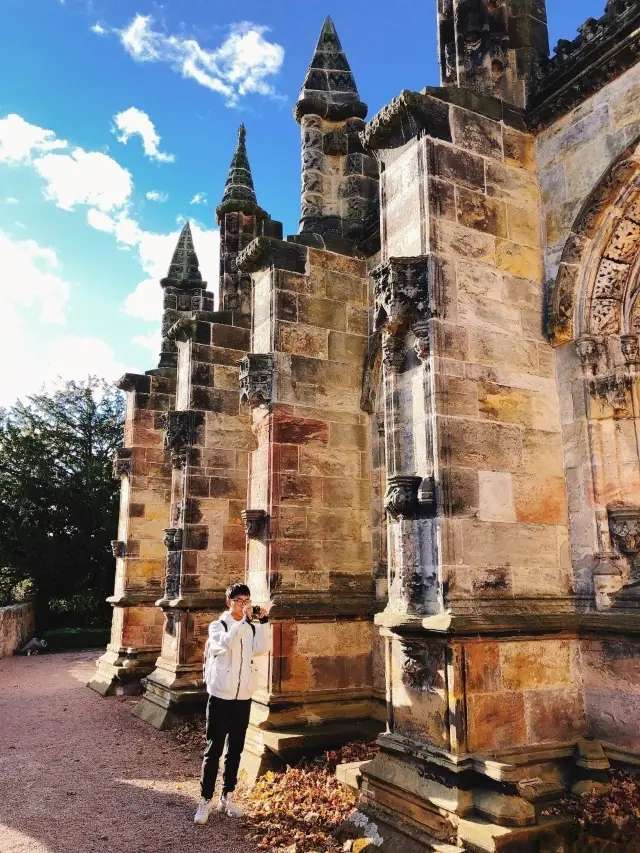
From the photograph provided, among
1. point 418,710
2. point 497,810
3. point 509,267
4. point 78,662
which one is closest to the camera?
point 497,810

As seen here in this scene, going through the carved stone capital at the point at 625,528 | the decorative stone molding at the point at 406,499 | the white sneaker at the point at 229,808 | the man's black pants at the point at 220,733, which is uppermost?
the decorative stone molding at the point at 406,499

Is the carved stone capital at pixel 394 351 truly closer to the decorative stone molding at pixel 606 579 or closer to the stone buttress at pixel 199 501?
the decorative stone molding at pixel 606 579

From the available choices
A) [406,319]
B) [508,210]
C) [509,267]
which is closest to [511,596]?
[406,319]

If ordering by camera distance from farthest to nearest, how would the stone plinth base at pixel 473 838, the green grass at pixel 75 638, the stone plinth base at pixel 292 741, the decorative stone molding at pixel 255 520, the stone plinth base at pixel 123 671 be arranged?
the green grass at pixel 75 638
the stone plinth base at pixel 123 671
the decorative stone molding at pixel 255 520
the stone plinth base at pixel 292 741
the stone plinth base at pixel 473 838

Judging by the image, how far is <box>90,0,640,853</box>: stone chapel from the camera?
4.73 m

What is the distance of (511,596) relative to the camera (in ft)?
16.4

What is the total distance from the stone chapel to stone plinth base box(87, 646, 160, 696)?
5.53 m

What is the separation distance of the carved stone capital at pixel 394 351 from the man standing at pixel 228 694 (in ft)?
6.89

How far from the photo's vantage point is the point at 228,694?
5281 millimetres

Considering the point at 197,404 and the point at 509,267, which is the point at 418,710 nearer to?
the point at 509,267

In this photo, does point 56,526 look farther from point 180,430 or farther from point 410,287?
point 410,287

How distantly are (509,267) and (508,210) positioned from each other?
0.51m

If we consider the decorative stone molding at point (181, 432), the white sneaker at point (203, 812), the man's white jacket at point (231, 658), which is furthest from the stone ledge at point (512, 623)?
the decorative stone molding at point (181, 432)

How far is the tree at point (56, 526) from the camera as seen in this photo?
21016mm
